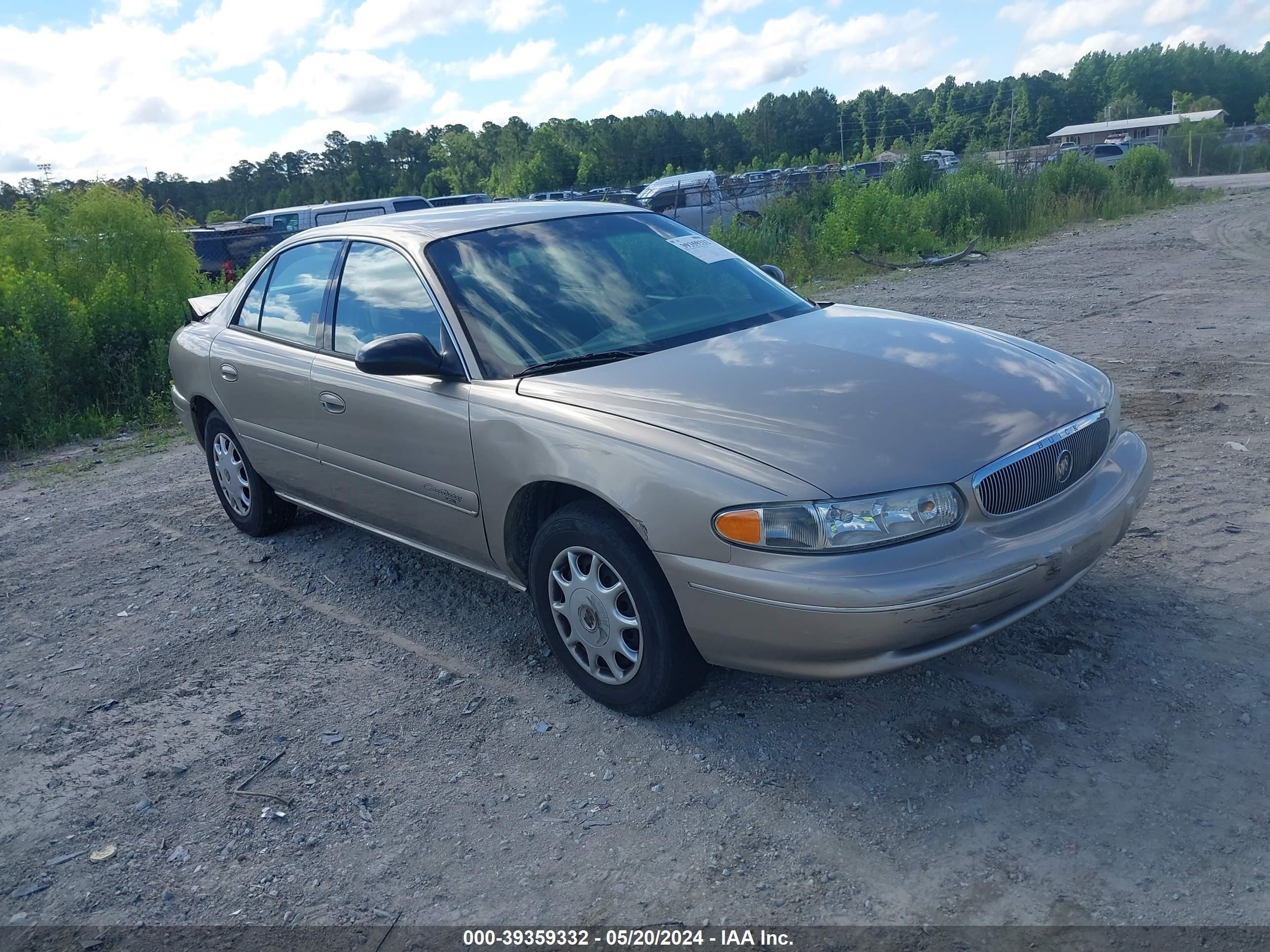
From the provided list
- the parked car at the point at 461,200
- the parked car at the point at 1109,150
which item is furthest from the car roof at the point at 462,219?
the parked car at the point at 1109,150

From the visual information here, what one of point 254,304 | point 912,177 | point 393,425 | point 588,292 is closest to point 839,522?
point 588,292

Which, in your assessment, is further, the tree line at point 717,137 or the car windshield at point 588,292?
the tree line at point 717,137

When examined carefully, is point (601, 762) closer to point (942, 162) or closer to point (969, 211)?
point (969, 211)

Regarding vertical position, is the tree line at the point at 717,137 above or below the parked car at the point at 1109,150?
above

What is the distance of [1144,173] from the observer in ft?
80.7

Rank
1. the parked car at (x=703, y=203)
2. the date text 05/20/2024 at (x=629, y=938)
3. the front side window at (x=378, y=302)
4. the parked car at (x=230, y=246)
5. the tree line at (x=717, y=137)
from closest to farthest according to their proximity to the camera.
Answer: the date text 05/20/2024 at (x=629, y=938) < the front side window at (x=378, y=302) < the parked car at (x=230, y=246) < the parked car at (x=703, y=203) < the tree line at (x=717, y=137)

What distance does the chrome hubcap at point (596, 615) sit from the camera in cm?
332

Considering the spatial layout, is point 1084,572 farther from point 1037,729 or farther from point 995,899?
point 995,899

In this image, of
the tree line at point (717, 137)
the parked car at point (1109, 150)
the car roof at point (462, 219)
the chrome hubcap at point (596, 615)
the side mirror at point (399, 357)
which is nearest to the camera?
the chrome hubcap at point (596, 615)

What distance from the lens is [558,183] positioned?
67.2 m

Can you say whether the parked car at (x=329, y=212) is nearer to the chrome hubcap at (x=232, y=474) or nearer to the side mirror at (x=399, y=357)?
the chrome hubcap at (x=232, y=474)

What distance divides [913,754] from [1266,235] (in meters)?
15.8

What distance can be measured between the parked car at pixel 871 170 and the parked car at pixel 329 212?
918cm

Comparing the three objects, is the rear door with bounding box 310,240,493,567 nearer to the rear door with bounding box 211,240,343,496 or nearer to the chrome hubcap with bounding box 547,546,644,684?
the rear door with bounding box 211,240,343,496
